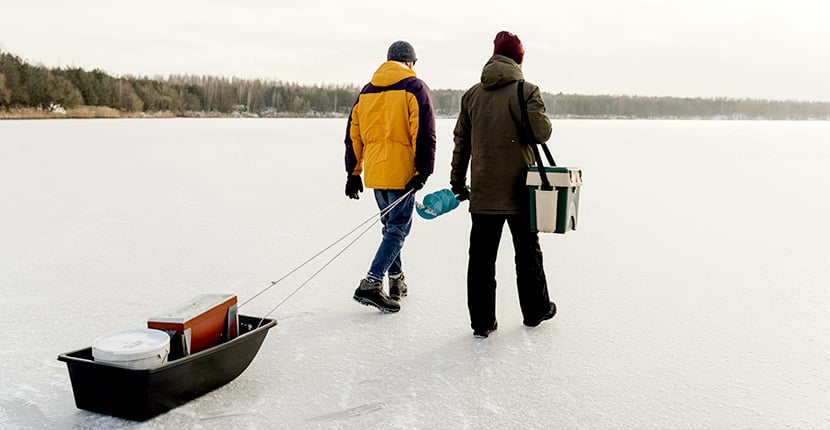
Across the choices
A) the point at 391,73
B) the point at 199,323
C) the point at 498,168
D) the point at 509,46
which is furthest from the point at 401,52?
the point at 199,323

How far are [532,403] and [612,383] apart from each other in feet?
1.34

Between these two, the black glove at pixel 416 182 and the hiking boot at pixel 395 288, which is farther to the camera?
the hiking boot at pixel 395 288

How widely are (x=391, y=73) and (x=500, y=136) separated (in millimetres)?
758

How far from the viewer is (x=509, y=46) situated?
3303mm

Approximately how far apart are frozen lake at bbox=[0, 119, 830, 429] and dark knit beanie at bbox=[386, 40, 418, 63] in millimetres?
1390

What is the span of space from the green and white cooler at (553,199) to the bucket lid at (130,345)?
171 cm

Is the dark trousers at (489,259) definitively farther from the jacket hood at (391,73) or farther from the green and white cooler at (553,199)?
the jacket hood at (391,73)

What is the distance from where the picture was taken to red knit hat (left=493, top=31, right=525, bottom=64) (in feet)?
10.8

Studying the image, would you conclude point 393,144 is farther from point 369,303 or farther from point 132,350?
point 132,350

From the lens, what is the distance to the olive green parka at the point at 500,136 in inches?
127

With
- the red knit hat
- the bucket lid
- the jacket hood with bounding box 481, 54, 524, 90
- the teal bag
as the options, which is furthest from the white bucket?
the red knit hat

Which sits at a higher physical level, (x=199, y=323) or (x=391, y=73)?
(x=391, y=73)

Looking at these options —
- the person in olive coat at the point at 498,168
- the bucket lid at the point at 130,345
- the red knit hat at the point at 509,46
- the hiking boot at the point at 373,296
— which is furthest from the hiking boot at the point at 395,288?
the bucket lid at the point at 130,345

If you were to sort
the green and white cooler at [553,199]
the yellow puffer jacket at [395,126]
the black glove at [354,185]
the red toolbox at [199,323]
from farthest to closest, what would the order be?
the black glove at [354,185] → the yellow puffer jacket at [395,126] → the green and white cooler at [553,199] → the red toolbox at [199,323]
